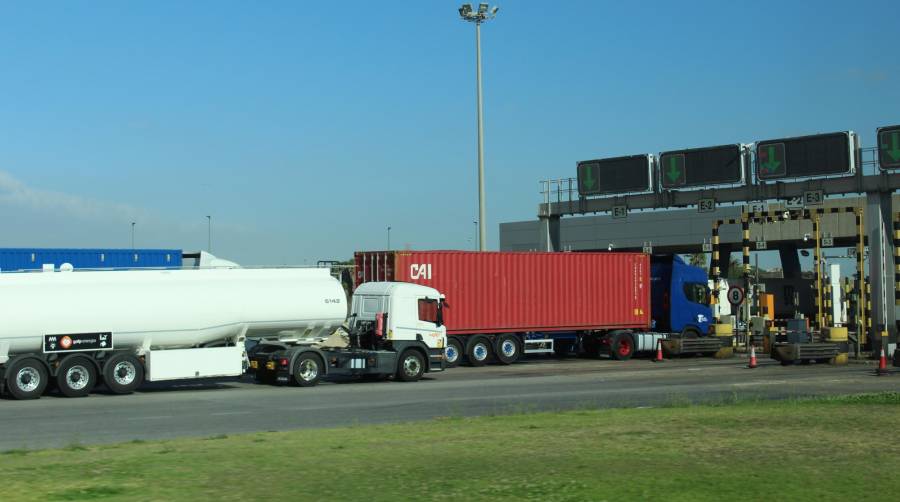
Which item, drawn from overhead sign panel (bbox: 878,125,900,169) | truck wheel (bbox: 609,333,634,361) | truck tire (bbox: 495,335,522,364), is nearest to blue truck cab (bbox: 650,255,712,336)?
truck wheel (bbox: 609,333,634,361)

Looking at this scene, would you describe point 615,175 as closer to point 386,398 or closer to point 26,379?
point 386,398

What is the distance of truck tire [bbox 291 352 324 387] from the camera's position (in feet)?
93.6

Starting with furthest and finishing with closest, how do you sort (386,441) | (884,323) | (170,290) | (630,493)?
1. (884,323)
2. (170,290)
3. (386,441)
4. (630,493)

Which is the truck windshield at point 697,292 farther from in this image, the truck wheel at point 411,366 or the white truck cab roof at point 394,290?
the truck wheel at point 411,366

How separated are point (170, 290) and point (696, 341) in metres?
21.6

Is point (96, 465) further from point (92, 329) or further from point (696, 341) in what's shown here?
point (696, 341)

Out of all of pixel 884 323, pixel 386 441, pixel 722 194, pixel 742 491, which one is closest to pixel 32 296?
pixel 386 441

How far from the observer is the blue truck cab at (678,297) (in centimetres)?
4284

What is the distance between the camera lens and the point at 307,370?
2877cm

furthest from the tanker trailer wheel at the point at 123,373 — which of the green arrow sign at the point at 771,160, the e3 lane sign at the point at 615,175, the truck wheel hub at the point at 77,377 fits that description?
the green arrow sign at the point at 771,160

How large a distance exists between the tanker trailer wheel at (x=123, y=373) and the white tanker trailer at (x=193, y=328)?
2 cm

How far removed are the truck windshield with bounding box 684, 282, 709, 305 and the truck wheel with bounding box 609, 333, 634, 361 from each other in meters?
3.87

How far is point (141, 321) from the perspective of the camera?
26.4 meters

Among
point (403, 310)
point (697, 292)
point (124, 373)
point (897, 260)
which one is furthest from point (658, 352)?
point (124, 373)
